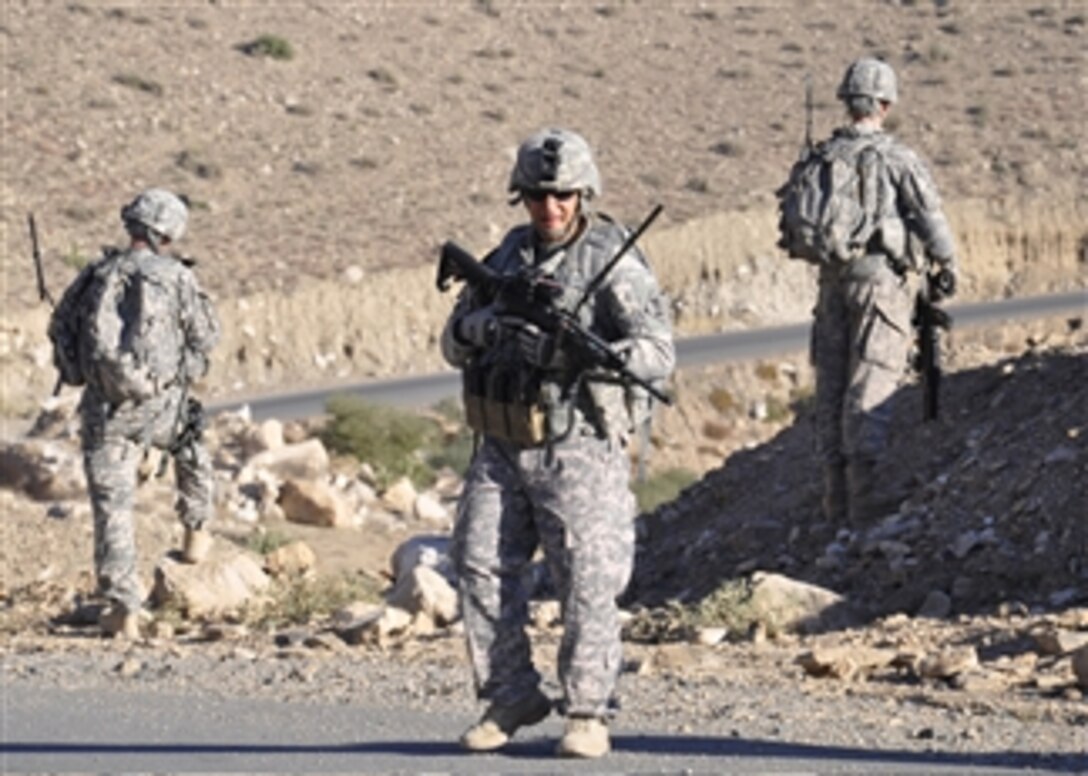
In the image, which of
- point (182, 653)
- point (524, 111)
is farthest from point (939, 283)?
point (524, 111)

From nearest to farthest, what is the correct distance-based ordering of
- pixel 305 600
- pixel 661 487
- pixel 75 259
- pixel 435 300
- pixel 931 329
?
pixel 931 329
pixel 305 600
pixel 661 487
pixel 435 300
pixel 75 259

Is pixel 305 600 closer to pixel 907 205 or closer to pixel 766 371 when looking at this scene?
pixel 907 205

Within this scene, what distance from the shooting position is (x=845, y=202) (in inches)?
495

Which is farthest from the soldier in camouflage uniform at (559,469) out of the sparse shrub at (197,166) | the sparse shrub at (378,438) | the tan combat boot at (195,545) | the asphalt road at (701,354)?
the sparse shrub at (197,166)

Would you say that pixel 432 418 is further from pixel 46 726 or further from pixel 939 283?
pixel 46 726

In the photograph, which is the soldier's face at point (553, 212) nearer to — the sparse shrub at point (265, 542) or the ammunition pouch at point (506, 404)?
the ammunition pouch at point (506, 404)

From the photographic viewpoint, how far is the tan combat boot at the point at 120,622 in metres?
12.9

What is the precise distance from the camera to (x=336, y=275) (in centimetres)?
3216

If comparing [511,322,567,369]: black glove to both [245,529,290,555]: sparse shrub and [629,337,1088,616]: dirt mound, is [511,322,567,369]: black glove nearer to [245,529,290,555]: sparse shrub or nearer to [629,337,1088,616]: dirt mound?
[629,337,1088,616]: dirt mound

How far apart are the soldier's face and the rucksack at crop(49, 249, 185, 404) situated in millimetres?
4253

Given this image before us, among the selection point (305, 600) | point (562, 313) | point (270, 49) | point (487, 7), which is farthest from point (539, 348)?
point (487, 7)

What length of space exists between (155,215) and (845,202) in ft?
9.76

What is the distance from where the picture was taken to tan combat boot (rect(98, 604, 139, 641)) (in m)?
12.9

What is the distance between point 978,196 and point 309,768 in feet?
99.1
